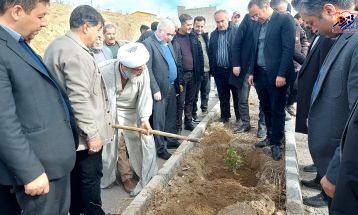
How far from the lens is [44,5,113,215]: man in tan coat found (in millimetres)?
2578

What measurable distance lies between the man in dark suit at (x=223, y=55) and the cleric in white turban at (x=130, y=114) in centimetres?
252

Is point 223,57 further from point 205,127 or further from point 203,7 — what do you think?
point 203,7

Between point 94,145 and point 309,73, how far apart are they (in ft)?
7.10

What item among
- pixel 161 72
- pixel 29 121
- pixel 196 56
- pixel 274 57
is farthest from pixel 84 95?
pixel 196 56

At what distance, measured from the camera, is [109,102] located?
10.4 feet

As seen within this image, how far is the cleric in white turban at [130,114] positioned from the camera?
3680 mm

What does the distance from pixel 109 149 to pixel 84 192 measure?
1.34 metres

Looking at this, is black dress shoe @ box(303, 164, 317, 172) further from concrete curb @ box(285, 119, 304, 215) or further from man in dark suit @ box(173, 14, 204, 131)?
man in dark suit @ box(173, 14, 204, 131)

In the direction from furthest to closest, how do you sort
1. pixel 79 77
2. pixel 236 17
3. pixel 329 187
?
pixel 236 17 → pixel 79 77 → pixel 329 187

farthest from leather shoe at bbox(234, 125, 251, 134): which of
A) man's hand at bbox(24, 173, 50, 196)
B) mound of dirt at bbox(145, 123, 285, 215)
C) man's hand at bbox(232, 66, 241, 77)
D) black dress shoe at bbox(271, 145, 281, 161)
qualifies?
man's hand at bbox(24, 173, 50, 196)

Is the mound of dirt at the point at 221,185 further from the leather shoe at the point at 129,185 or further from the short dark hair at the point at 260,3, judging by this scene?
the short dark hair at the point at 260,3

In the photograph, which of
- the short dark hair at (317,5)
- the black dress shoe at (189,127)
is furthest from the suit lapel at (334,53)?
the black dress shoe at (189,127)

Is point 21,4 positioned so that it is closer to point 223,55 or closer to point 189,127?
point 223,55

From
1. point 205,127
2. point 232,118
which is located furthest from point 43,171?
point 232,118
